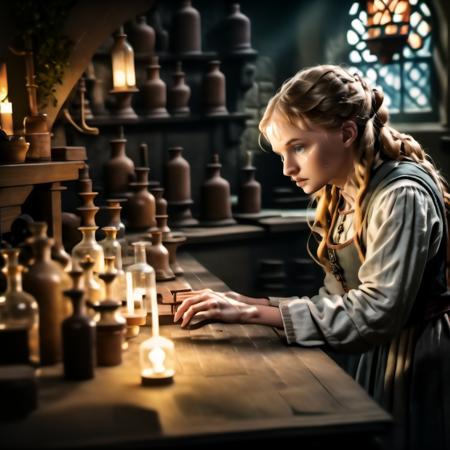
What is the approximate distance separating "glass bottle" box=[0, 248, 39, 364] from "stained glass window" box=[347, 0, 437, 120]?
5642 millimetres

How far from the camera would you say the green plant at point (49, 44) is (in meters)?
3.81

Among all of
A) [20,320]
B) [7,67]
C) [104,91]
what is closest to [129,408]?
[20,320]

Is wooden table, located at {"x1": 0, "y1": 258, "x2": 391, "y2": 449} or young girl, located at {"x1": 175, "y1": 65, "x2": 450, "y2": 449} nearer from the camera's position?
wooden table, located at {"x1": 0, "y1": 258, "x2": 391, "y2": 449}

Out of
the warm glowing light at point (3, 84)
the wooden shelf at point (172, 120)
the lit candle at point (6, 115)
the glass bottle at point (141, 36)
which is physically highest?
the glass bottle at point (141, 36)

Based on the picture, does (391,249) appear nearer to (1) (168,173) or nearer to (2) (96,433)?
(2) (96,433)

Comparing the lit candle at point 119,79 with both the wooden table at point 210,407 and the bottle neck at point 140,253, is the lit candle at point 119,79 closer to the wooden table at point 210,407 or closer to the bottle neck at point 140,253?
the bottle neck at point 140,253

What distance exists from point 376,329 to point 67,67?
2292 millimetres

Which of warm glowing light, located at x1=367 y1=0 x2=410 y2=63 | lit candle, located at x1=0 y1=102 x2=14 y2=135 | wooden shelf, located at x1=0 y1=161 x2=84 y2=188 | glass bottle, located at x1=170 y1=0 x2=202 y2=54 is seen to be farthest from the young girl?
warm glowing light, located at x1=367 y1=0 x2=410 y2=63

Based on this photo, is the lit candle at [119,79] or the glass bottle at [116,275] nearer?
the glass bottle at [116,275]

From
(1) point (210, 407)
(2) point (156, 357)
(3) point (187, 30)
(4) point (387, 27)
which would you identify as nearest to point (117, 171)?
(3) point (187, 30)

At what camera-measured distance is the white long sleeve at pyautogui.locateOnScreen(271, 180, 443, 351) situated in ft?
8.34

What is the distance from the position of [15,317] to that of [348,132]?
130 centimetres

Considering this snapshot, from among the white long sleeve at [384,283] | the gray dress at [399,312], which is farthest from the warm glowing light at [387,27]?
the white long sleeve at [384,283]

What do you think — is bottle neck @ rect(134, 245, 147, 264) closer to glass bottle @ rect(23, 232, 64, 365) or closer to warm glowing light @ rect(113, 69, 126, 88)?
glass bottle @ rect(23, 232, 64, 365)
